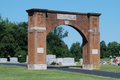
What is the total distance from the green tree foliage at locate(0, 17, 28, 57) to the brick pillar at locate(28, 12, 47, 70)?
40719 millimetres

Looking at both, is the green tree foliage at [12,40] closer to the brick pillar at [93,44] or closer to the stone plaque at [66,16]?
the stone plaque at [66,16]

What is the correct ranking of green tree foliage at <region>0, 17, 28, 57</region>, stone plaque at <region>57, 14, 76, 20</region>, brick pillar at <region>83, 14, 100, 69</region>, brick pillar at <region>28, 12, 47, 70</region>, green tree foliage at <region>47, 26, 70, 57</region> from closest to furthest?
1. brick pillar at <region>28, 12, 47, 70</region>
2. stone plaque at <region>57, 14, 76, 20</region>
3. brick pillar at <region>83, 14, 100, 69</region>
4. green tree foliage at <region>0, 17, 28, 57</region>
5. green tree foliage at <region>47, 26, 70, 57</region>

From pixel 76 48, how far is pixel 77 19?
82965mm

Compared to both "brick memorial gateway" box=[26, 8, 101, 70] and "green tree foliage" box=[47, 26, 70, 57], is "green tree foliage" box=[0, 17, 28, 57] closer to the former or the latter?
"green tree foliage" box=[47, 26, 70, 57]

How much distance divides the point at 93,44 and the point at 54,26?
197 inches

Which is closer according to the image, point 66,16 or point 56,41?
point 66,16

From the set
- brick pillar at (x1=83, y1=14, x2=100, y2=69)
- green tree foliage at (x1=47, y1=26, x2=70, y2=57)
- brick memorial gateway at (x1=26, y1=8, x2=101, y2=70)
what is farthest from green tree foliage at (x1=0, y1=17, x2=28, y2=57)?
brick pillar at (x1=83, y1=14, x2=100, y2=69)

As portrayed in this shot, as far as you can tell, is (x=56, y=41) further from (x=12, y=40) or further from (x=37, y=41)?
(x=37, y=41)

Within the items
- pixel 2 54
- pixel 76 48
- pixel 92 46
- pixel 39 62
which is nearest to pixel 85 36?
pixel 92 46

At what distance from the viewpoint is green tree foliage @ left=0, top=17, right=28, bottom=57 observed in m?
66.1

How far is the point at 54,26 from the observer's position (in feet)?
87.9

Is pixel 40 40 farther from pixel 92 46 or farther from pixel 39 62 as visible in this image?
pixel 92 46

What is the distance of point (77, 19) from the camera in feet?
91.0

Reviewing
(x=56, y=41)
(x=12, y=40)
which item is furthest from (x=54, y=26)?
(x=56, y=41)
